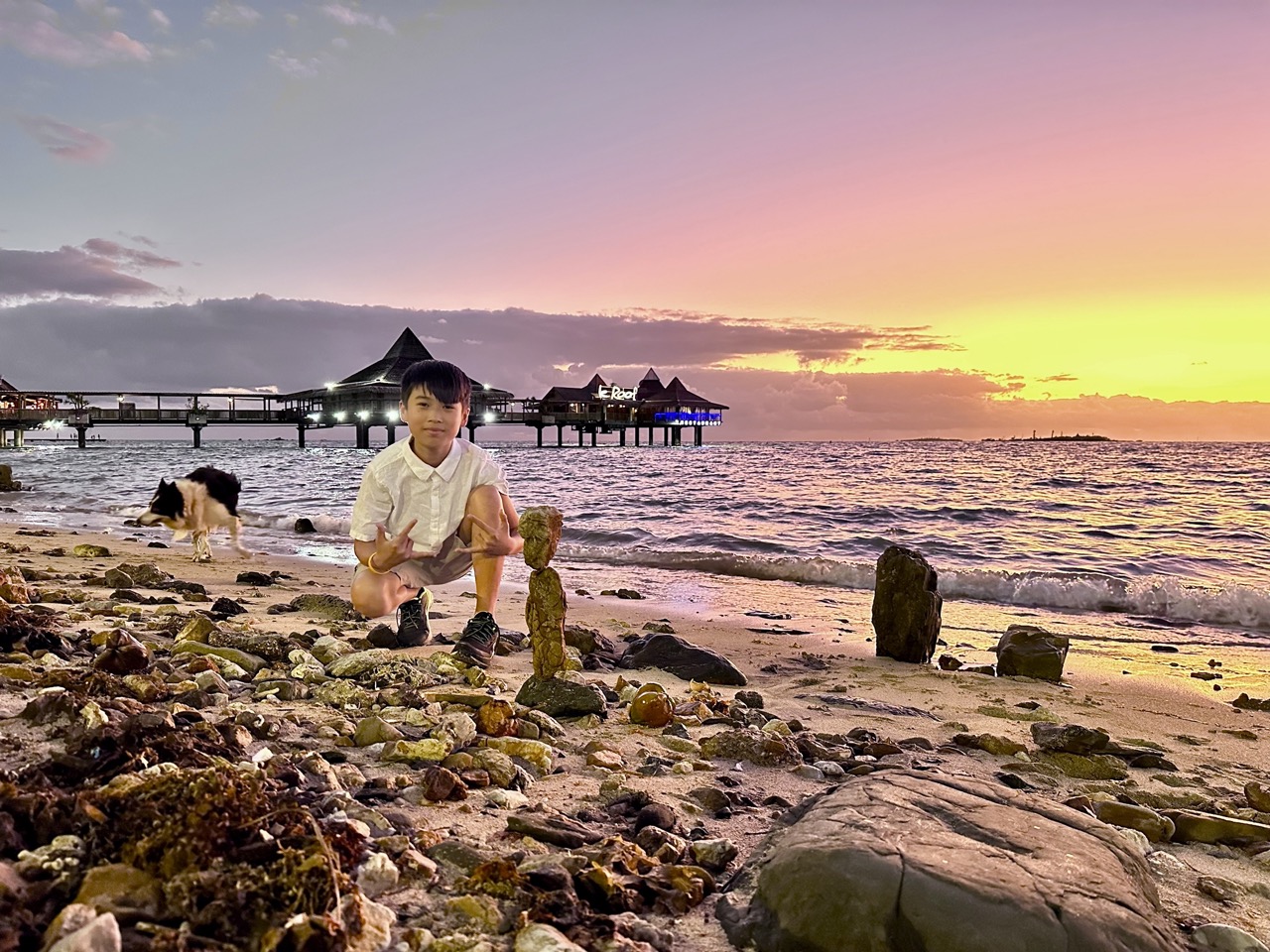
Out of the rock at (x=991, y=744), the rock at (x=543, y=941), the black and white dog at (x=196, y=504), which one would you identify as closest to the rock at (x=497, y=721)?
the rock at (x=543, y=941)

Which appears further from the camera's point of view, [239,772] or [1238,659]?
[1238,659]

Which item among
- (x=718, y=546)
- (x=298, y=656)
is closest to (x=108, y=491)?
(x=718, y=546)

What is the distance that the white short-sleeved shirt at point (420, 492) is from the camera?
488cm

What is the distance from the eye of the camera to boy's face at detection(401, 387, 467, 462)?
4711 mm

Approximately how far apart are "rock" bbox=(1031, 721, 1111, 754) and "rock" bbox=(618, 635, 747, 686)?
1.93 meters

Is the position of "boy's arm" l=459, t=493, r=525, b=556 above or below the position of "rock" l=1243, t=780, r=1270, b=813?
above

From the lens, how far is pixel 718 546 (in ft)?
44.4

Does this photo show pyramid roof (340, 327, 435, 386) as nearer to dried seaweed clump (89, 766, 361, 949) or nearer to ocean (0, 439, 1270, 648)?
ocean (0, 439, 1270, 648)

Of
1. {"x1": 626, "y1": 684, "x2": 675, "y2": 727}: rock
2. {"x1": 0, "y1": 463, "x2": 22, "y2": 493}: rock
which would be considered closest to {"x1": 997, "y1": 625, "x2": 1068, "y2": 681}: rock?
{"x1": 626, "y1": 684, "x2": 675, "y2": 727}: rock

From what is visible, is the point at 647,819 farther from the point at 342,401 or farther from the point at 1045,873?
the point at 342,401

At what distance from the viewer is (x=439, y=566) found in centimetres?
530

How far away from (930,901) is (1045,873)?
411 mm

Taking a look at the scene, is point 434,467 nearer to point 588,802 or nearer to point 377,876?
point 588,802

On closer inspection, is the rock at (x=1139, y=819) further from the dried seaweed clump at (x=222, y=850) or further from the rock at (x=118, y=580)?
the rock at (x=118, y=580)
